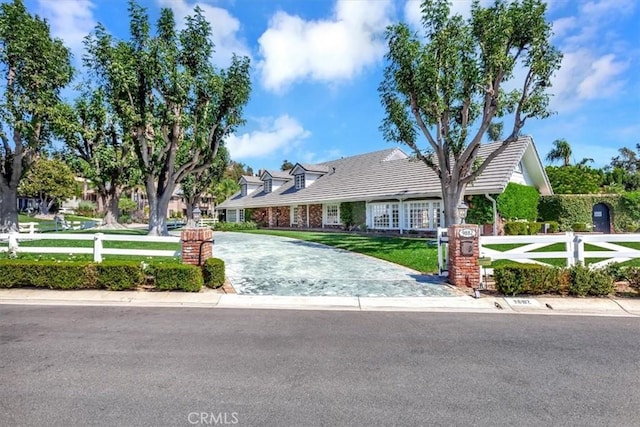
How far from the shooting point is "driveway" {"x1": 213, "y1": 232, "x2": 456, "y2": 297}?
939 centimetres

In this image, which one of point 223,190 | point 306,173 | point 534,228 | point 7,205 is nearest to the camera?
point 534,228

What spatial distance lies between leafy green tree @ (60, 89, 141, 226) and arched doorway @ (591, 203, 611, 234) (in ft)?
98.5

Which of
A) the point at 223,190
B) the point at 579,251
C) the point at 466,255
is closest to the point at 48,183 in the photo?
the point at 223,190

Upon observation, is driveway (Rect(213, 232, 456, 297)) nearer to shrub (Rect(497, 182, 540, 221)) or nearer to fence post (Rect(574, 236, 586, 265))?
fence post (Rect(574, 236, 586, 265))

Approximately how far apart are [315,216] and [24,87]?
2067 centimetres

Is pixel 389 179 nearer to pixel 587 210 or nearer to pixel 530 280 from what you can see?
pixel 587 210

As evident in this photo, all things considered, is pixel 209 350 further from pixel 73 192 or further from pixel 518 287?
pixel 73 192

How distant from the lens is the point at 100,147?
25.3 m

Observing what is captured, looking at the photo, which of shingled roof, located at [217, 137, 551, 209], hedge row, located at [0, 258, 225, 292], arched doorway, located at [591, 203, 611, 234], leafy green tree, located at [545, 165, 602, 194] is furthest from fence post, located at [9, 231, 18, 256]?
leafy green tree, located at [545, 165, 602, 194]

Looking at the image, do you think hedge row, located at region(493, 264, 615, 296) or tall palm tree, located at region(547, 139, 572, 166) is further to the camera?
tall palm tree, located at region(547, 139, 572, 166)

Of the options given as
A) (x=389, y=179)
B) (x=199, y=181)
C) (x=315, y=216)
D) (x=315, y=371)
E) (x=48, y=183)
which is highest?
(x=48, y=183)

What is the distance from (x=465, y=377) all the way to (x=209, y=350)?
3.41 m

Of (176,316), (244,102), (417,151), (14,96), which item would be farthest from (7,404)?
(14,96)

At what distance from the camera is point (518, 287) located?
29.0ft
